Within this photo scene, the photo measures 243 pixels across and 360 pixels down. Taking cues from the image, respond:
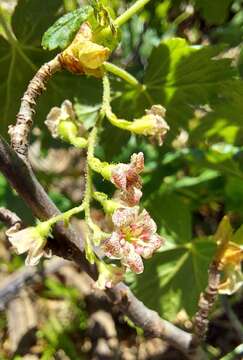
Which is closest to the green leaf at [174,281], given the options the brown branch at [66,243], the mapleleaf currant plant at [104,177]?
the brown branch at [66,243]

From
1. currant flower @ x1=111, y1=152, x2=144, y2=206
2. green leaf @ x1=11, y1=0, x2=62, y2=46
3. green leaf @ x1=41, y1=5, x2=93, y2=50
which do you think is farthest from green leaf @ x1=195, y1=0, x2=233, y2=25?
currant flower @ x1=111, y1=152, x2=144, y2=206

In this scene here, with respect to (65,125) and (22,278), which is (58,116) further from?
(22,278)

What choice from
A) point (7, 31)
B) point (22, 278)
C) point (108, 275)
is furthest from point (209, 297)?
point (22, 278)

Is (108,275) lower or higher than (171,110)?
lower

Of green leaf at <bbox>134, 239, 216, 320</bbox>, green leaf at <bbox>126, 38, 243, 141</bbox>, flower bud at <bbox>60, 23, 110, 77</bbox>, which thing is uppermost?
flower bud at <bbox>60, 23, 110, 77</bbox>

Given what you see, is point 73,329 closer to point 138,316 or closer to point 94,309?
point 94,309

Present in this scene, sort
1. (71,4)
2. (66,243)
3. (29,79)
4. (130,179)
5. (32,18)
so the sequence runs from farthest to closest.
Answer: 1. (71,4)
2. (29,79)
3. (32,18)
4. (66,243)
5. (130,179)

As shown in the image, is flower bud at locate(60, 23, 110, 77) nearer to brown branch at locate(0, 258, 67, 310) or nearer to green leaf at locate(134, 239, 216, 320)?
green leaf at locate(134, 239, 216, 320)
